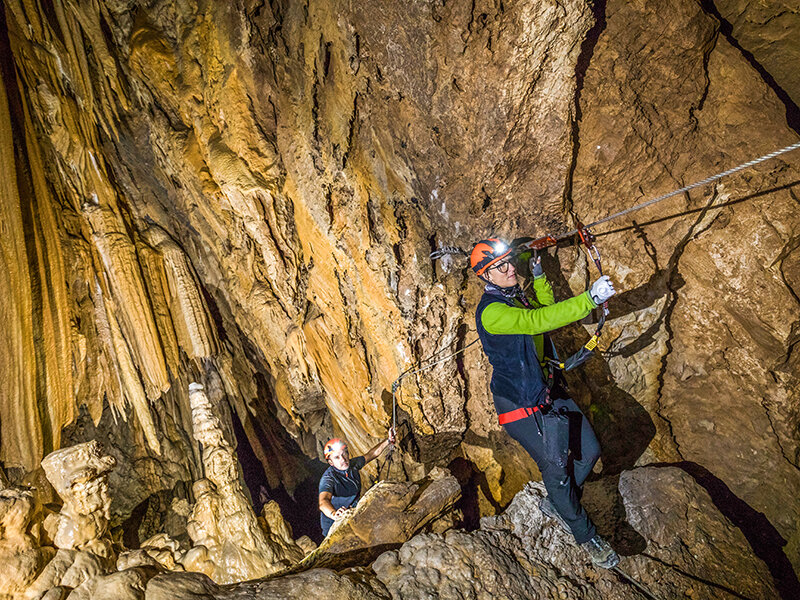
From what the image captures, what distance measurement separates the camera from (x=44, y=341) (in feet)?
16.4

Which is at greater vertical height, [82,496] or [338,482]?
[82,496]

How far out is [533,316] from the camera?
2381 mm

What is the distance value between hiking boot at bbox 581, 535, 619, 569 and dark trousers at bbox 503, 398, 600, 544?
0.07 meters

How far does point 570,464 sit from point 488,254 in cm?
135

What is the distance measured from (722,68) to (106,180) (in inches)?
259

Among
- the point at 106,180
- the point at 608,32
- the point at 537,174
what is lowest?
the point at 537,174

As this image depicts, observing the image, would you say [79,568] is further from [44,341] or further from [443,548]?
[44,341]

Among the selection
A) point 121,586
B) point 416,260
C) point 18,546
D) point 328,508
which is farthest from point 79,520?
point 416,260

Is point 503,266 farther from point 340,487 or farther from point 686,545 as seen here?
point 340,487

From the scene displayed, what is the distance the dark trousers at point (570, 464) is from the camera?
98.6 inches

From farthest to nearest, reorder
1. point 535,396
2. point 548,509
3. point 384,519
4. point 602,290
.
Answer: point 384,519 < point 548,509 < point 535,396 < point 602,290

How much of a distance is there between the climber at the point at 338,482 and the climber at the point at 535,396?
6.22 ft

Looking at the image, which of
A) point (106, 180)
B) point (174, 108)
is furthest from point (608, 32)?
point (106, 180)

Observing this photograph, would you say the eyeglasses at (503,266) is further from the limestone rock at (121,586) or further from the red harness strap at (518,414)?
the limestone rock at (121,586)
